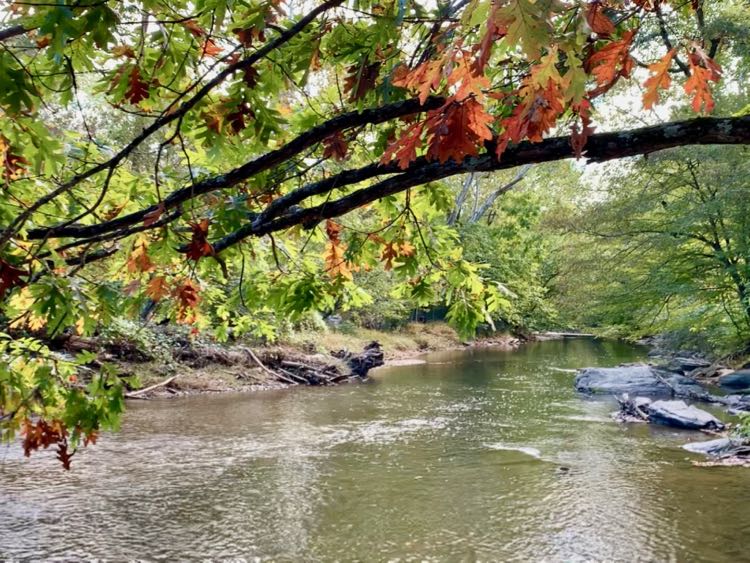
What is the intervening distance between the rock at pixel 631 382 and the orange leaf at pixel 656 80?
46.4 feet

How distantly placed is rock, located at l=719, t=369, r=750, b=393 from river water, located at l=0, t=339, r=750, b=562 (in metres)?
5.56

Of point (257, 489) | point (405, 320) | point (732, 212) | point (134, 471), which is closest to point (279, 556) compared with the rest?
point (257, 489)

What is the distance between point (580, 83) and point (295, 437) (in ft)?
32.7

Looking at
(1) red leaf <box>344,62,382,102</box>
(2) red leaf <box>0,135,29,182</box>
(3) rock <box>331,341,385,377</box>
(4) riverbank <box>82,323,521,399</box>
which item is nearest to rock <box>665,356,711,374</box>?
(3) rock <box>331,341,385,377</box>

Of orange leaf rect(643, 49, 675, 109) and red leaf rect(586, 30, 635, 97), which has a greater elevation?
red leaf rect(586, 30, 635, 97)

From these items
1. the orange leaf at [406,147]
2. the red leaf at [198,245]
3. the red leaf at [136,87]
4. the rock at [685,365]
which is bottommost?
the rock at [685,365]

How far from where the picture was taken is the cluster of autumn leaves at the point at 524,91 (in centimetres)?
138

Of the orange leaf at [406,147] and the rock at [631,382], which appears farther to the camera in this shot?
the rock at [631,382]

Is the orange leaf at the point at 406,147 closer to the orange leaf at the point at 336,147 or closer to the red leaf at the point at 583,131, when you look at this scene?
the red leaf at the point at 583,131

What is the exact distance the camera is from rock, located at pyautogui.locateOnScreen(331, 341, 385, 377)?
60.5 feet

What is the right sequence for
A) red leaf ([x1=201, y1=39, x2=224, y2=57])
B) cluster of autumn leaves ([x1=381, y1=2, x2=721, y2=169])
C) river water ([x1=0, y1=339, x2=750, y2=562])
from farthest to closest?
river water ([x1=0, y1=339, x2=750, y2=562]) < red leaf ([x1=201, y1=39, x2=224, y2=57]) < cluster of autumn leaves ([x1=381, y1=2, x2=721, y2=169])

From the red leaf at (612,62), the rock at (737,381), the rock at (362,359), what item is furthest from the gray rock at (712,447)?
the rock at (362,359)

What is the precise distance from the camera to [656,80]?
6.10ft

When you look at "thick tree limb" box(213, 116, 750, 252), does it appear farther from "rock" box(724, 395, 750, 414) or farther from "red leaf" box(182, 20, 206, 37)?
"rock" box(724, 395, 750, 414)
